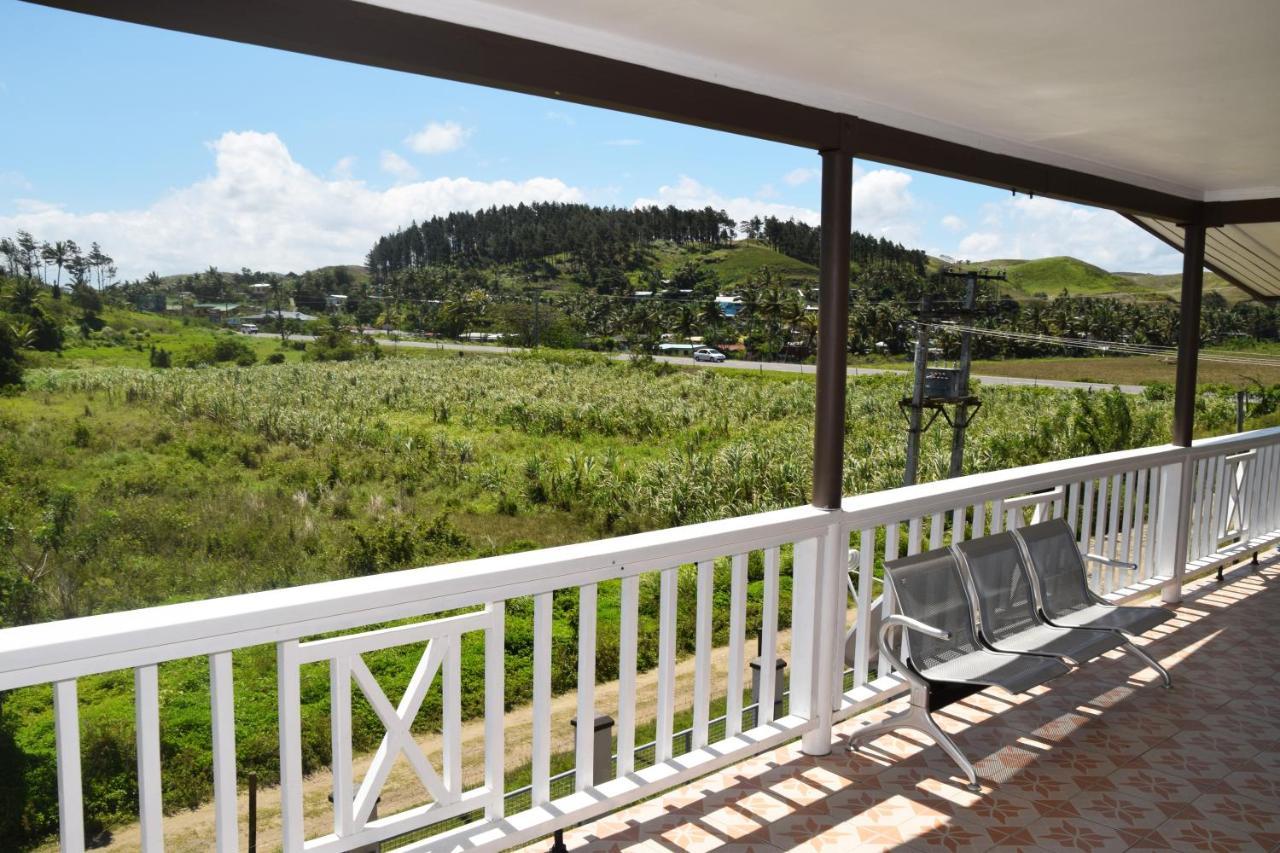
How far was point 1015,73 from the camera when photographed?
2.66 meters

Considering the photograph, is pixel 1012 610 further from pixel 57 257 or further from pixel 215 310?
pixel 57 257

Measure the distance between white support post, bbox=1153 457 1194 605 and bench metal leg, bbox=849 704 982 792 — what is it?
250 centimetres

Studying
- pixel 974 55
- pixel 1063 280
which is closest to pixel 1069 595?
pixel 974 55

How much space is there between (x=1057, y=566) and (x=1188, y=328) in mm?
1987

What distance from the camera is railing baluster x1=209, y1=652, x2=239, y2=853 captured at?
6.07 ft

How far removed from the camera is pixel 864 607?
3234mm

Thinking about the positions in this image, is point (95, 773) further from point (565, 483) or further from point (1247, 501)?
point (1247, 501)

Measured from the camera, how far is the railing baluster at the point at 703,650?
8.91ft

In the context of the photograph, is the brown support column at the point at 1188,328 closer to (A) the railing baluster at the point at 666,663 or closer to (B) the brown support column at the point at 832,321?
(B) the brown support column at the point at 832,321

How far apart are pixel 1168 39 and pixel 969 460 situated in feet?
87.8

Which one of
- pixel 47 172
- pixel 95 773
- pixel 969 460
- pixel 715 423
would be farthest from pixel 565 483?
pixel 47 172

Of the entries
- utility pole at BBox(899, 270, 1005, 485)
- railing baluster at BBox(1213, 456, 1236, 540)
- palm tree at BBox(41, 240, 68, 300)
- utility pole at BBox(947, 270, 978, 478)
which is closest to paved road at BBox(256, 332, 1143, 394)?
utility pole at BBox(899, 270, 1005, 485)

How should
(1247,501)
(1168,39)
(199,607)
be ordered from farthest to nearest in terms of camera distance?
(1247,501)
(1168,39)
(199,607)

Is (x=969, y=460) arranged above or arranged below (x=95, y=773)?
above
